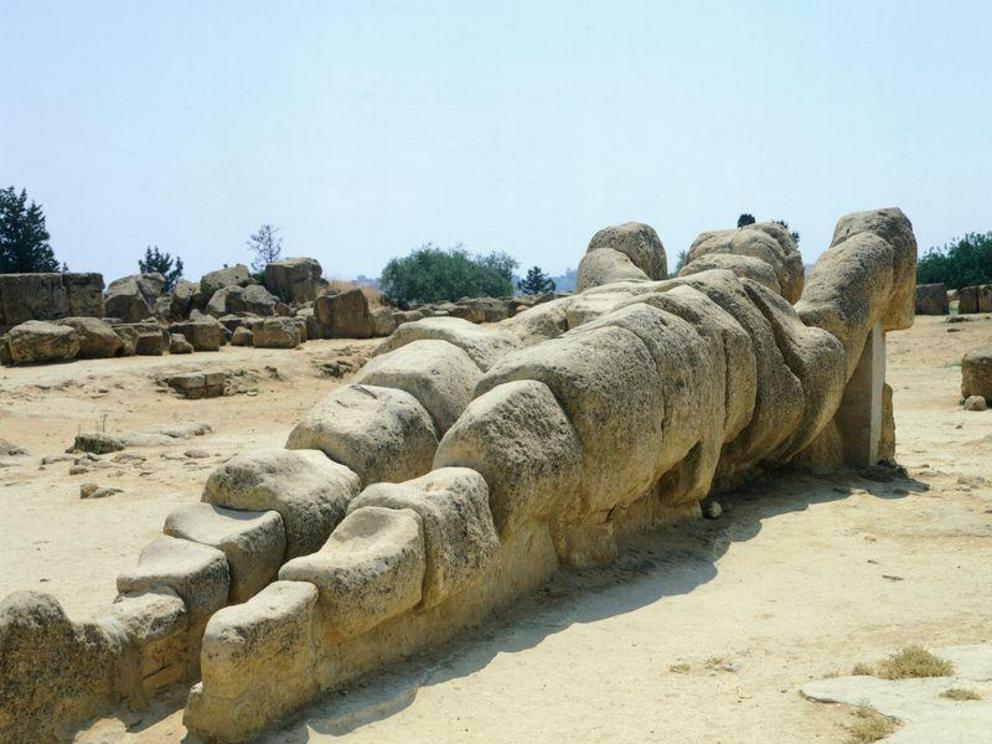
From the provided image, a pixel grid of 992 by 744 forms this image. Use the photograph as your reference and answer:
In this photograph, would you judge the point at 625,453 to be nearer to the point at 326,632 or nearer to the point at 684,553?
the point at 684,553

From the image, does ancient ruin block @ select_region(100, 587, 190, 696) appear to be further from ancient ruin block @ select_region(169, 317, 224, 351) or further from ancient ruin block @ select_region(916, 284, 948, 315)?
ancient ruin block @ select_region(916, 284, 948, 315)

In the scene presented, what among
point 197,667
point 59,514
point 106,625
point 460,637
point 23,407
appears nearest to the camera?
point 106,625

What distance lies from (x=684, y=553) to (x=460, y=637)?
2048 millimetres

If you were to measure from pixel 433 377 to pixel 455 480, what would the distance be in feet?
4.90

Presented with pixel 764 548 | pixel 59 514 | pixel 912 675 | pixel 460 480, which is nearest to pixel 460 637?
pixel 460 480

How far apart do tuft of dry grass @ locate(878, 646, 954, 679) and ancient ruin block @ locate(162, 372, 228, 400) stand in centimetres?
1265

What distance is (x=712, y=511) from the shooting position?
7.54 m

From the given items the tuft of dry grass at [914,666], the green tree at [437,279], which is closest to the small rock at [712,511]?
the tuft of dry grass at [914,666]

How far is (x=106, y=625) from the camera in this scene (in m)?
4.47

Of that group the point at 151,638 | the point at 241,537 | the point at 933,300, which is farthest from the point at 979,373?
the point at 933,300

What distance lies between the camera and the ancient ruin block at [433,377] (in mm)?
6574

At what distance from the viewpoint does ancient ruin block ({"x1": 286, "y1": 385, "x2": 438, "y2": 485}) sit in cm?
602

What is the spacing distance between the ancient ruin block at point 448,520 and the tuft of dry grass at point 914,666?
185 centimetres

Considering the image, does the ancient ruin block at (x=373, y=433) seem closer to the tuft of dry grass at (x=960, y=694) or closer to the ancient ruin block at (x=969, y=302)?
the tuft of dry grass at (x=960, y=694)
